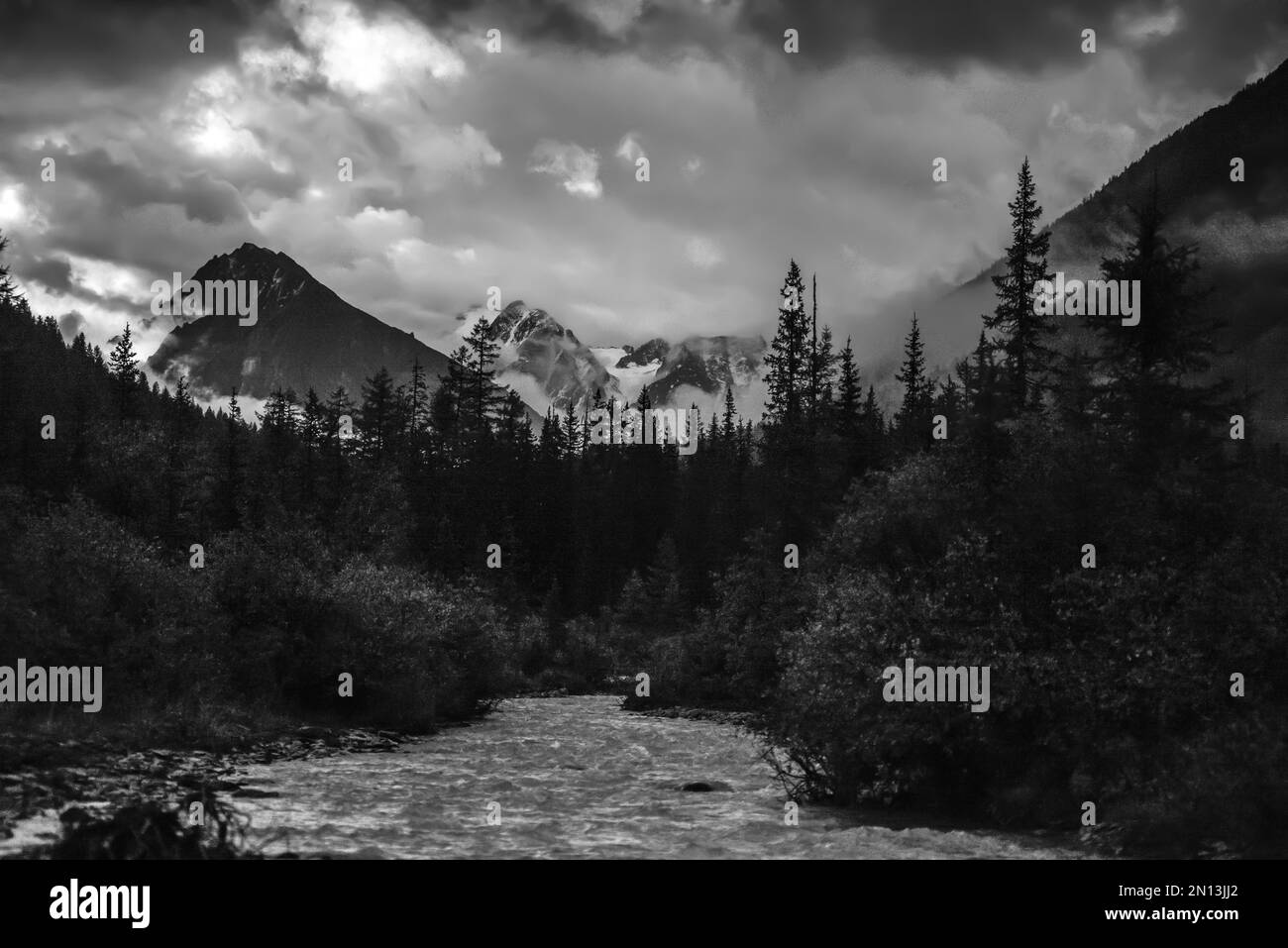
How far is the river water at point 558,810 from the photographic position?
64.8 feet

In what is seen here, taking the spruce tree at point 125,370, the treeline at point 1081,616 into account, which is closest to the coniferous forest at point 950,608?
the treeline at point 1081,616

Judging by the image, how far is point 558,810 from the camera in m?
24.4

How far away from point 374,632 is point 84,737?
14584 millimetres

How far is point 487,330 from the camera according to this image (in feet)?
337

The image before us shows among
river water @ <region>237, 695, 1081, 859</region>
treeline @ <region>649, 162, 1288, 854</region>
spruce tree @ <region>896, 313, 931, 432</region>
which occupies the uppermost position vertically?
spruce tree @ <region>896, 313, 931, 432</region>

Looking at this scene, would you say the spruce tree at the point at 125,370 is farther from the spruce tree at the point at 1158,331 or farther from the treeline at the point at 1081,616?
the spruce tree at the point at 1158,331

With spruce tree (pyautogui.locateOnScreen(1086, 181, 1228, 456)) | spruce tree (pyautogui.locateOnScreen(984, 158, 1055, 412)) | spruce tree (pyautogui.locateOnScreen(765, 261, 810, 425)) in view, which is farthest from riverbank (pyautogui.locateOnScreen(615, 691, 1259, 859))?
spruce tree (pyautogui.locateOnScreen(765, 261, 810, 425))

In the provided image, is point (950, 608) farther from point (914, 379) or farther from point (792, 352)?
point (914, 379)

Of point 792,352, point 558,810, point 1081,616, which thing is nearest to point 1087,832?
point 1081,616

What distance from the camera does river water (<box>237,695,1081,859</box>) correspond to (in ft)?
64.8

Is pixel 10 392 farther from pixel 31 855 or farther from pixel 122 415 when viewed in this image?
pixel 31 855

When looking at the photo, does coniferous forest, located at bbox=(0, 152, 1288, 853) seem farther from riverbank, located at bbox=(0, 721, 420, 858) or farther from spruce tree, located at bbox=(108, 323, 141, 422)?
spruce tree, located at bbox=(108, 323, 141, 422)

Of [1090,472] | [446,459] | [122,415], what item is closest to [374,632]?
[1090,472]

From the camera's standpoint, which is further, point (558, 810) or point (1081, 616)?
point (558, 810)
